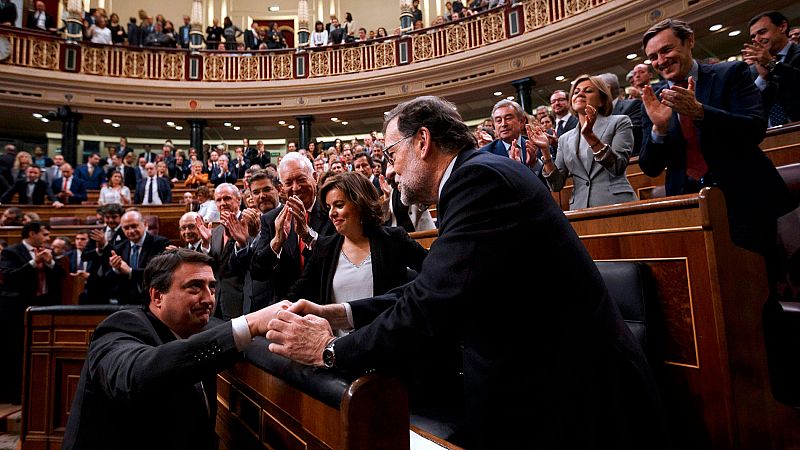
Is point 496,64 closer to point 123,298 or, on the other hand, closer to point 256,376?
point 123,298

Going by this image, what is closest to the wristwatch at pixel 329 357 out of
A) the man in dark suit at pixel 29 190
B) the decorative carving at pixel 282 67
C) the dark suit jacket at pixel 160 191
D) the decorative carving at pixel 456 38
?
the dark suit jacket at pixel 160 191

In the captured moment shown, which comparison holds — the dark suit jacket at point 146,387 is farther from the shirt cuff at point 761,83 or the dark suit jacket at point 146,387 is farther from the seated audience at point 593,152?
the shirt cuff at point 761,83

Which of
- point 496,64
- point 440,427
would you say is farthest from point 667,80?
point 496,64

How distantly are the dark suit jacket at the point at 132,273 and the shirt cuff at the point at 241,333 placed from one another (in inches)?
91.6

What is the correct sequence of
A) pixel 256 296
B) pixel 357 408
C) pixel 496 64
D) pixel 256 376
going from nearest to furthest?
pixel 357 408 → pixel 256 376 → pixel 256 296 → pixel 496 64

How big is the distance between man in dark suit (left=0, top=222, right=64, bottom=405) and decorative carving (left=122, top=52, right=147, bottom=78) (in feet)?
24.8

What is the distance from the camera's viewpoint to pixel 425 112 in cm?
118

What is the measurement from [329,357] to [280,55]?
11.1 metres

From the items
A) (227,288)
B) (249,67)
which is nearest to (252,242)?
(227,288)

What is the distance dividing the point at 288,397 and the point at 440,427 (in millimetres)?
558

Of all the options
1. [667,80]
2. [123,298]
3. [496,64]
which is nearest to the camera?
[667,80]

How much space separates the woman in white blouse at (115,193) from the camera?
7.19m

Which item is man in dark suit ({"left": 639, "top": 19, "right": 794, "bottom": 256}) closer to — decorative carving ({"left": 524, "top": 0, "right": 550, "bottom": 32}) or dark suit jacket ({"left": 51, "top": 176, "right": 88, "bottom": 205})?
decorative carving ({"left": 524, "top": 0, "right": 550, "bottom": 32})

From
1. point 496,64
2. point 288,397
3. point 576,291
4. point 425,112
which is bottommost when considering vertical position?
point 288,397
